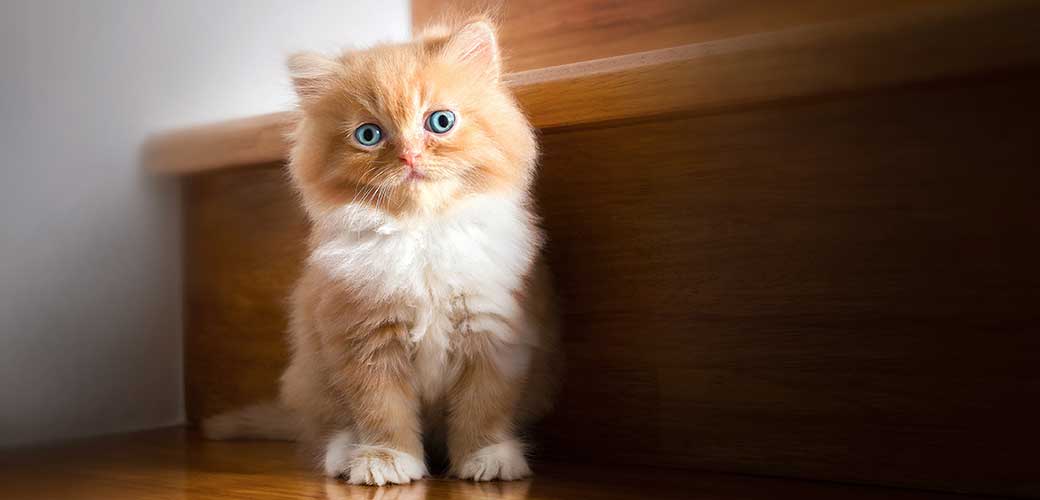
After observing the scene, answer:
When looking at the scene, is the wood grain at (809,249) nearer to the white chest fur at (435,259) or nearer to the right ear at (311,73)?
the white chest fur at (435,259)

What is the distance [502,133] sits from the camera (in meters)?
1.25

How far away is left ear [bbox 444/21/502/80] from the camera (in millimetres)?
1271

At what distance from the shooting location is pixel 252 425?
5.32 ft

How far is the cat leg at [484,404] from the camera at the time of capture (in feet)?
4.07

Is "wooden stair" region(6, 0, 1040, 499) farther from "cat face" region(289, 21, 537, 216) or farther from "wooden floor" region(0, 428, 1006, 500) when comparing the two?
"cat face" region(289, 21, 537, 216)

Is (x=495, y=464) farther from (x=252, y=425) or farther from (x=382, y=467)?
(x=252, y=425)

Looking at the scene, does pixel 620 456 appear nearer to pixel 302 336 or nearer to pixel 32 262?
pixel 302 336

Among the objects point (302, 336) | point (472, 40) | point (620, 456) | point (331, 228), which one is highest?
point (472, 40)

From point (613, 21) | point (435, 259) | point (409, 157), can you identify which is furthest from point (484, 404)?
point (613, 21)

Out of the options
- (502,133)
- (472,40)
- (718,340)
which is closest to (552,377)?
(718,340)

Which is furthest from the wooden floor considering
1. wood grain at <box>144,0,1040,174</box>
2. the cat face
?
wood grain at <box>144,0,1040,174</box>

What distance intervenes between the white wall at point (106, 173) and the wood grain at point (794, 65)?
1.96ft

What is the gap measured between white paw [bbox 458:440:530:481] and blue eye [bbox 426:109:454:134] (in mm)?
413

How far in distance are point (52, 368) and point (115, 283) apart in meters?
0.19
